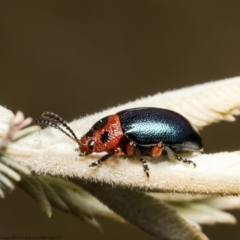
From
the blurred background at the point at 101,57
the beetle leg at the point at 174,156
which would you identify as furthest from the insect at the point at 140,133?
the blurred background at the point at 101,57

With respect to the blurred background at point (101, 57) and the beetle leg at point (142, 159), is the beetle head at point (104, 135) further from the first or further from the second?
the blurred background at point (101, 57)

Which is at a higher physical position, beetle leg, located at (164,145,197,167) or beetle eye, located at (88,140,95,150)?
beetle eye, located at (88,140,95,150)

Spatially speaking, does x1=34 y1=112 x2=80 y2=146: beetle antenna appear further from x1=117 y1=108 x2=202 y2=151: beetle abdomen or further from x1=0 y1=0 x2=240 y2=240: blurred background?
x1=0 y1=0 x2=240 y2=240: blurred background

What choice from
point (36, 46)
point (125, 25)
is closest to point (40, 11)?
point (36, 46)

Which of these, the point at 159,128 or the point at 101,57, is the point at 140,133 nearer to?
the point at 159,128

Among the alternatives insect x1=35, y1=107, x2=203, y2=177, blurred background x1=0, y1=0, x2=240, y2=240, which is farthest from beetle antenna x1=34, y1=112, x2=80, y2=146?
blurred background x1=0, y1=0, x2=240, y2=240

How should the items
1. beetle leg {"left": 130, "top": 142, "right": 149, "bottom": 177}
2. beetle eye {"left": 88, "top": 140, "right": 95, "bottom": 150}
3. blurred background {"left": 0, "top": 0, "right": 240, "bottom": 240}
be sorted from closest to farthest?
beetle leg {"left": 130, "top": 142, "right": 149, "bottom": 177}
beetle eye {"left": 88, "top": 140, "right": 95, "bottom": 150}
blurred background {"left": 0, "top": 0, "right": 240, "bottom": 240}

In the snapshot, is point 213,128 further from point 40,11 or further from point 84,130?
point 84,130
